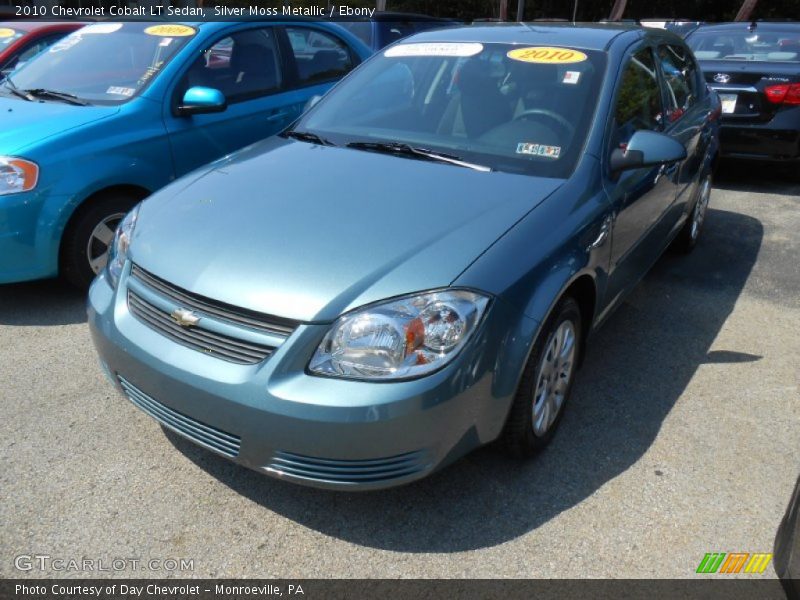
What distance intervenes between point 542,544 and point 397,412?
2.49 feet

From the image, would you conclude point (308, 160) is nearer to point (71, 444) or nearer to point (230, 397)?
point (230, 397)

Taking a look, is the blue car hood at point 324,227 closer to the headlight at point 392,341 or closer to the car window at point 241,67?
the headlight at point 392,341

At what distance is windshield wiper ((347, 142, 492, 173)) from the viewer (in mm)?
2933

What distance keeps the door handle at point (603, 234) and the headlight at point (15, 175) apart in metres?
2.91

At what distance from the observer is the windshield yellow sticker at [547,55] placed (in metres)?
3.28

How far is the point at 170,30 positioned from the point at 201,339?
3.35 metres

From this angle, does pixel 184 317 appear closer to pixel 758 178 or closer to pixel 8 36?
pixel 8 36

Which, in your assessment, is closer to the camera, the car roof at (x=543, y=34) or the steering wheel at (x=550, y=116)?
the steering wheel at (x=550, y=116)

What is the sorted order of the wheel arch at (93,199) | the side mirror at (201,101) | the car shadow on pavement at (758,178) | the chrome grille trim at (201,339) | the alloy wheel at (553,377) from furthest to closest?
the car shadow on pavement at (758,178) → the side mirror at (201,101) → the wheel arch at (93,199) → the alloy wheel at (553,377) → the chrome grille trim at (201,339)

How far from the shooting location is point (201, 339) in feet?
7.40

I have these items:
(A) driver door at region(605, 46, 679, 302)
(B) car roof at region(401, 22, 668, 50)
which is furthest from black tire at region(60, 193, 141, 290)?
(A) driver door at region(605, 46, 679, 302)

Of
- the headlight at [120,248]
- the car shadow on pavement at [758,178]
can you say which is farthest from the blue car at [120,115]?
the car shadow on pavement at [758,178]

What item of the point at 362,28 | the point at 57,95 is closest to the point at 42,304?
the point at 57,95

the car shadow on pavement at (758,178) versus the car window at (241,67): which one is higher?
the car window at (241,67)
